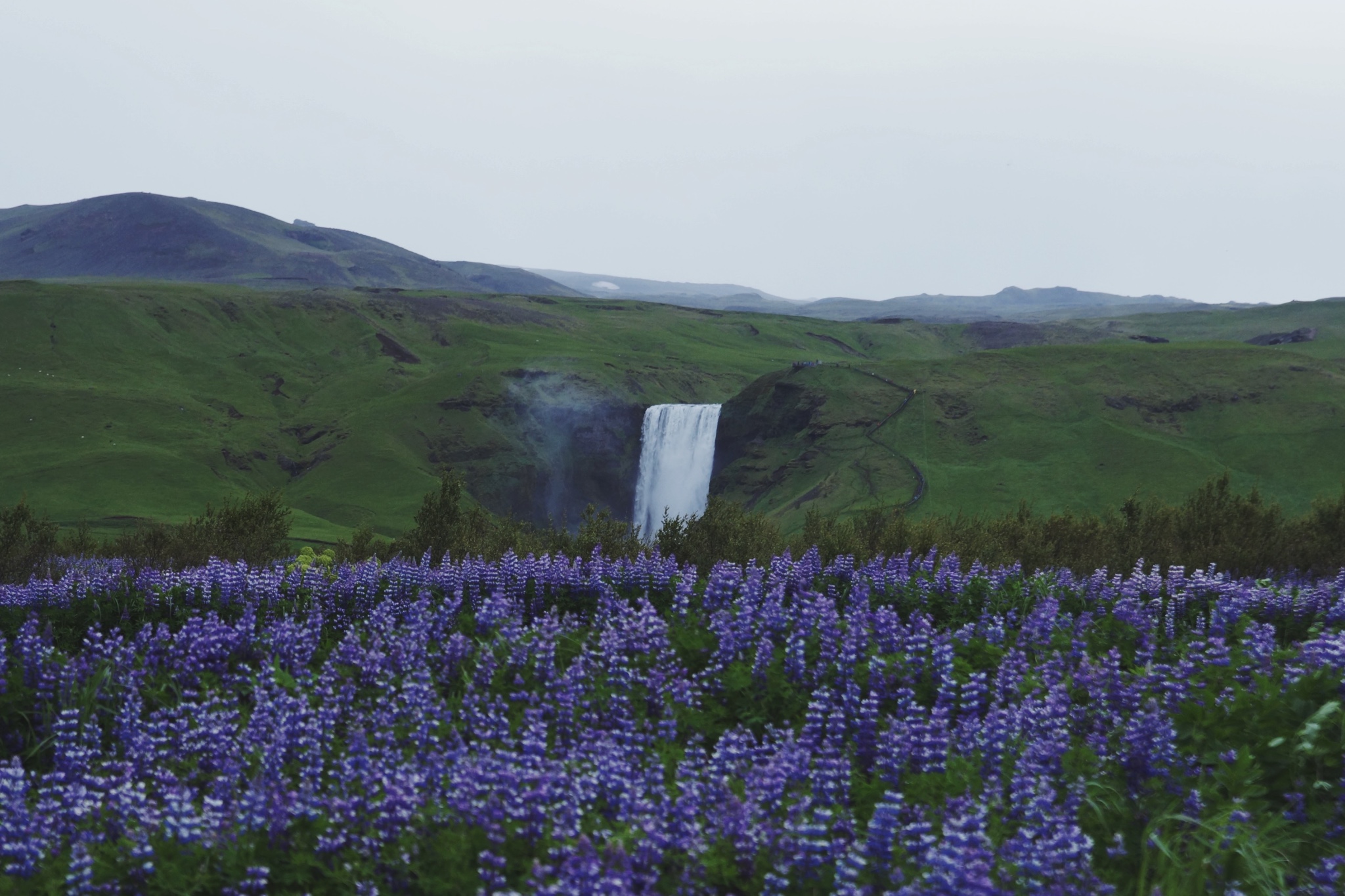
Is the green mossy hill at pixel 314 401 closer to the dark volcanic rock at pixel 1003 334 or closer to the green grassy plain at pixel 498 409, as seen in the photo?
the green grassy plain at pixel 498 409

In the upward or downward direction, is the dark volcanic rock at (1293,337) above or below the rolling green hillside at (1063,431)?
above

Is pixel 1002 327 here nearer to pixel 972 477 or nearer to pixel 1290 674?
pixel 972 477

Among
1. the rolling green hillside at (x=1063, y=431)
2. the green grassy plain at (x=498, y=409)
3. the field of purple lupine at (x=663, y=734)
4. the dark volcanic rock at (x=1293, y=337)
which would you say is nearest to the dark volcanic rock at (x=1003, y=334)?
the green grassy plain at (x=498, y=409)

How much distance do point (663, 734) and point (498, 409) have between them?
6778 cm

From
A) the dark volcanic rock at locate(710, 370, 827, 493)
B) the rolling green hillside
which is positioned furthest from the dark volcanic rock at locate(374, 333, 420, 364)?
the rolling green hillside

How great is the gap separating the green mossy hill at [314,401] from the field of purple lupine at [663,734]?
1538 inches

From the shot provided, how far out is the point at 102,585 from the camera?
28.9 feet

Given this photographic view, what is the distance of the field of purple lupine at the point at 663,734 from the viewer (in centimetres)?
438

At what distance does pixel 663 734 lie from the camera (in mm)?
6020

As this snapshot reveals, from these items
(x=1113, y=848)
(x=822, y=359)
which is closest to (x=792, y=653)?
(x=1113, y=848)

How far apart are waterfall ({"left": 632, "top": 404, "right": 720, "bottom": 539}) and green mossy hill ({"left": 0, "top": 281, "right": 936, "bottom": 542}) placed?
8.17 ft

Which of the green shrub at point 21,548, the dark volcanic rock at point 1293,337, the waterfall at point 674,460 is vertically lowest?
the waterfall at point 674,460

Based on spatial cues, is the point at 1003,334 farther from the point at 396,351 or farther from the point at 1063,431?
the point at 1063,431

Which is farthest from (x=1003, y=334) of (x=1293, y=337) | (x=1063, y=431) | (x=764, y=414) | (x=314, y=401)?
(x=1063, y=431)
